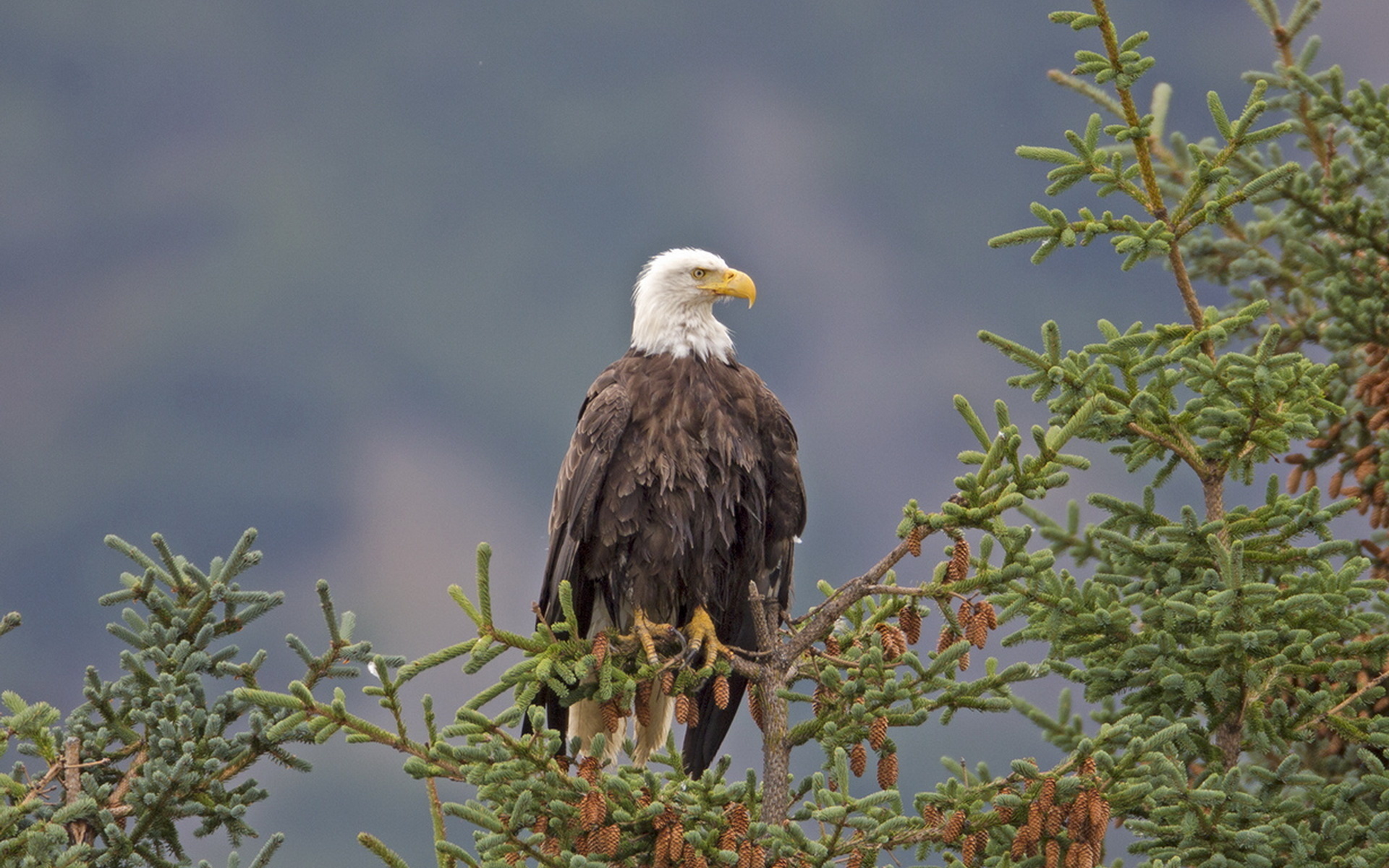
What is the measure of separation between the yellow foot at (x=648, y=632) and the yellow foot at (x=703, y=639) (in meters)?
0.11

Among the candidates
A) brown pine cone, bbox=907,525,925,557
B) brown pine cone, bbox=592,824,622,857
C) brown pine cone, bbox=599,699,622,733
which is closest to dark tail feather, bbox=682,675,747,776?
brown pine cone, bbox=599,699,622,733

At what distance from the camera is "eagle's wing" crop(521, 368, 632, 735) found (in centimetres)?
600

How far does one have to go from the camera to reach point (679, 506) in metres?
6.03

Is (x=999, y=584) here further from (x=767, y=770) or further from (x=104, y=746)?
(x=104, y=746)

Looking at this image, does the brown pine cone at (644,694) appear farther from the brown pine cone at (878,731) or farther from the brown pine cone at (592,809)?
the brown pine cone at (878,731)

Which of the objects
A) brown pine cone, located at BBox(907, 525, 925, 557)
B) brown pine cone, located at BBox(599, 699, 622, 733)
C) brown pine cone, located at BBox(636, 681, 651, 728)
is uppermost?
brown pine cone, located at BBox(907, 525, 925, 557)

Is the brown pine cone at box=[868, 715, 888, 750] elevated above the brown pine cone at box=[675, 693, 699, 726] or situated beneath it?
situated beneath

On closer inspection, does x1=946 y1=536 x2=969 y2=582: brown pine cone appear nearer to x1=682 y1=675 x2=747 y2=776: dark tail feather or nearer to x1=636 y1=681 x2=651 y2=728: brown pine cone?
x1=636 y1=681 x2=651 y2=728: brown pine cone

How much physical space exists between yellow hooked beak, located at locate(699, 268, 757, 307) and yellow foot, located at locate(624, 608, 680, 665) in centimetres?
173

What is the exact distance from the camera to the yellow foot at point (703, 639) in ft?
18.9

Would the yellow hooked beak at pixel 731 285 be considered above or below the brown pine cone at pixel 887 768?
above

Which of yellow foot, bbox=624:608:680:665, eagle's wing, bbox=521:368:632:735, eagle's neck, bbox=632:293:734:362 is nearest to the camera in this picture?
yellow foot, bbox=624:608:680:665

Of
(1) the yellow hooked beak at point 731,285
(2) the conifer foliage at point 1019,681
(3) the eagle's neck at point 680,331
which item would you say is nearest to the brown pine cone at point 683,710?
(2) the conifer foliage at point 1019,681

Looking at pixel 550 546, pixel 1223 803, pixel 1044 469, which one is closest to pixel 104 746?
pixel 550 546
